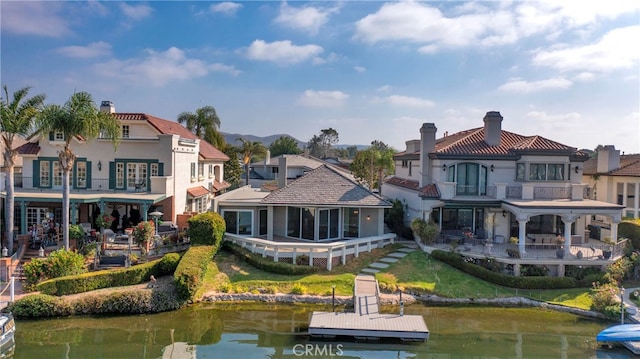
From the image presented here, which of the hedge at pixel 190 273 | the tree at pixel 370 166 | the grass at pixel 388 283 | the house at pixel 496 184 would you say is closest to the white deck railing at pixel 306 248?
the grass at pixel 388 283

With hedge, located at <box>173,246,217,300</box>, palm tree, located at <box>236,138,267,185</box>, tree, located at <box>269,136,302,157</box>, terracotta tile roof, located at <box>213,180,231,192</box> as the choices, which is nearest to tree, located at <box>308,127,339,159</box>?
tree, located at <box>269,136,302,157</box>

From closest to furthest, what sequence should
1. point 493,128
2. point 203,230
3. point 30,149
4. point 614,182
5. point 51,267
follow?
point 51,267 → point 203,230 → point 30,149 → point 493,128 → point 614,182

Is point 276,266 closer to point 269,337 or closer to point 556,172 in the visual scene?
point 269,337

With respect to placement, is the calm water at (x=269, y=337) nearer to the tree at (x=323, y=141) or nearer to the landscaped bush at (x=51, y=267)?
the landscaped bush at (x=51, y=267)

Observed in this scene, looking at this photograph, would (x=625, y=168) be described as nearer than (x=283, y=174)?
No

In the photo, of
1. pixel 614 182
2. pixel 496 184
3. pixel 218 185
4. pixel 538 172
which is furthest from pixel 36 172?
pixel 614 182

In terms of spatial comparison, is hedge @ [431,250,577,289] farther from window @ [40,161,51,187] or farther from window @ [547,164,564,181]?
window @ [40,161,51,187]

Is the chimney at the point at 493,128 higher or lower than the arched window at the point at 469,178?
higher
